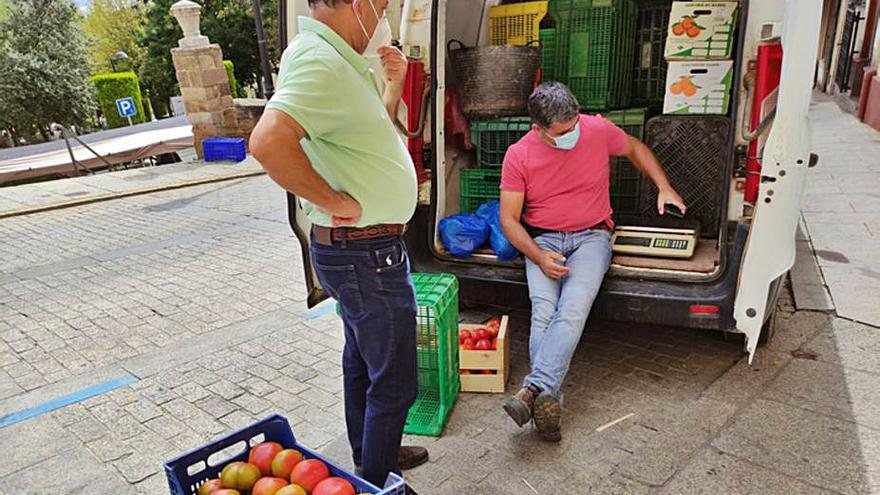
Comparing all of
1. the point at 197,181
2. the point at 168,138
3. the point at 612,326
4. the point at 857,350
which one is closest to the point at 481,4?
the point at 612,326

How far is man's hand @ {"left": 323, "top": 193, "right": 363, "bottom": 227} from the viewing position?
191 cm

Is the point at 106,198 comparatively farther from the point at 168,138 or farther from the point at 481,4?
the point at 481,4

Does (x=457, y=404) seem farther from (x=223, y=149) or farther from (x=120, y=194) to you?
(x=223, y=149)

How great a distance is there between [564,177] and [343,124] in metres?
1.80

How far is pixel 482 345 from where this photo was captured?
3.29 m

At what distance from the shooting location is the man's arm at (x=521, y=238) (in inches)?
126

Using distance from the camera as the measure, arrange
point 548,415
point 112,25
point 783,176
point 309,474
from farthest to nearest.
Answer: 1. point 112,25
2. point 548,415
3. point 783,176
4. point 309,474

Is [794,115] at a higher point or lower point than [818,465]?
higher

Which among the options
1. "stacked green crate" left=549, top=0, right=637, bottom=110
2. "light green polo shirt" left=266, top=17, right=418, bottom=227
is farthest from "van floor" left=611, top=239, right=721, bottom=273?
"light green polo shirt" left=266, top=17, right=418, bottom=227

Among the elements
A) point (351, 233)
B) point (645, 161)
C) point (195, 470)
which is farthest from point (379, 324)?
point (645, 161)

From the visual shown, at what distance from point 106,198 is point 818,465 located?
31.6ft

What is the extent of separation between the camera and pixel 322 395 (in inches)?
132

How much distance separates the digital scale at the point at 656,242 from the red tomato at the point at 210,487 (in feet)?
7.98

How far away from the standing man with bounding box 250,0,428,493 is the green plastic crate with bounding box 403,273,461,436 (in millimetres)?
566
